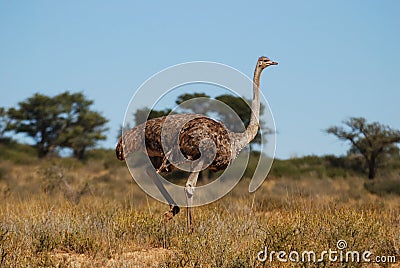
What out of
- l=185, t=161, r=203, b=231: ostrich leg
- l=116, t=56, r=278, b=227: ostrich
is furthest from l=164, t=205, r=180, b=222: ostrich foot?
l=185, t=161, r=203, b=231: ostrich leg

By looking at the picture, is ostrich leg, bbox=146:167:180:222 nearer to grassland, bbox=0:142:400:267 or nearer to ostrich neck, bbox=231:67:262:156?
grassland, bbox=0:142:400:267

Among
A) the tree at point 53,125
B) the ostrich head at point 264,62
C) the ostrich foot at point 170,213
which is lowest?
the ostrich foot at point 170,213

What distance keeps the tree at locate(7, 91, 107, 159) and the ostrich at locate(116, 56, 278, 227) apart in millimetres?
27880

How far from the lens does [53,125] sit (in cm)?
3512

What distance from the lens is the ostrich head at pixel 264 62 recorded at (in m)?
7.73

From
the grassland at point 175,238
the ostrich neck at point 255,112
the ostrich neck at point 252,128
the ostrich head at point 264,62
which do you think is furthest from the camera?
the ostrich head at point 264,62

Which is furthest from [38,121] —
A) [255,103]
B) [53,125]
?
[255,103]

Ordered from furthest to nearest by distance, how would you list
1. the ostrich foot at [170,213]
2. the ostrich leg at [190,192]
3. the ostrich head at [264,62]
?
the ostrich head at [264,62], the ostrich foot at [170,213], the ostrich leg at [190,192]

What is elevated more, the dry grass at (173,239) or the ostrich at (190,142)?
the ostrich at (190,142)

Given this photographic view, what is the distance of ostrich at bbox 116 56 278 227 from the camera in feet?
21.5

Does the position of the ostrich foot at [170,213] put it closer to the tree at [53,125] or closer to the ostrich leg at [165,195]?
the ostrich leg at [165,195]

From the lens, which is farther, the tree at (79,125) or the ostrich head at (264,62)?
the tree at (79,125)

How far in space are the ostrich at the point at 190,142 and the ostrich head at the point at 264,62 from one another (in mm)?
748

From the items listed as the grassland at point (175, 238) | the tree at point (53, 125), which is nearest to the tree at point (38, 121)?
the tree at point (53, 125)
